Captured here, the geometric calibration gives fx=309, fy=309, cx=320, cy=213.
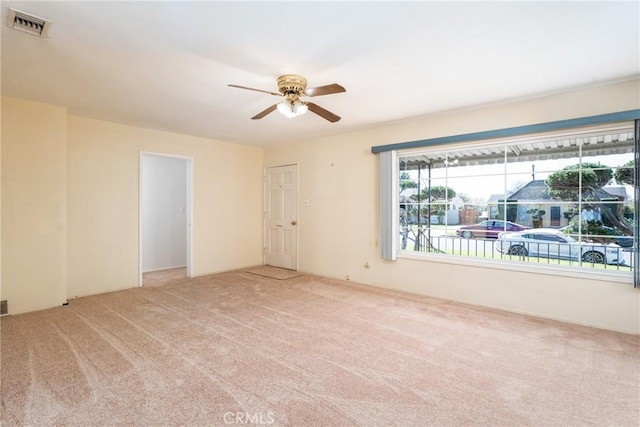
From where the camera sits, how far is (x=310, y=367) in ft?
7.98

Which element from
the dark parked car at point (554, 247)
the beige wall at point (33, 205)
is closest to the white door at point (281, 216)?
the beige wall at point (33, 205)

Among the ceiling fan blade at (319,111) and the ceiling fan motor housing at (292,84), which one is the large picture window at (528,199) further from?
the ceiling fan motor housing at (292,84)

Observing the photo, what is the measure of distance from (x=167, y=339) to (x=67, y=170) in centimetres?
291

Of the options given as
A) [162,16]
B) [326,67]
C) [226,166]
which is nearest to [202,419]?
[162,16]

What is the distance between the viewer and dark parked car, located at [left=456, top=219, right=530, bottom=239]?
3842 millimetres

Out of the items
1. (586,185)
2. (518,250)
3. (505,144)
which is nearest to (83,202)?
(505,144)

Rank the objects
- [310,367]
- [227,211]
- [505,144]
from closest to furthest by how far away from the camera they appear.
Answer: [310,367]
[505,144]
[227,211]

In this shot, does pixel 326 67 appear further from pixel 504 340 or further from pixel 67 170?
pixel 67 170

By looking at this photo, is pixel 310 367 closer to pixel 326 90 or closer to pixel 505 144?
pixel 326 90

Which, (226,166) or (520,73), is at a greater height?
(520,73)

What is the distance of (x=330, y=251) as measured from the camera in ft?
18.0

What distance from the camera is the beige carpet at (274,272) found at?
550cm

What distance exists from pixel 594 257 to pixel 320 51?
3.58 meters

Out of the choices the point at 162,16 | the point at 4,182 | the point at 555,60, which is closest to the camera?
the point at 162,16
